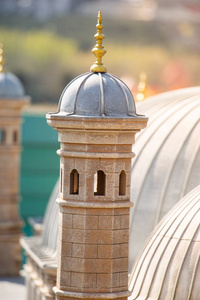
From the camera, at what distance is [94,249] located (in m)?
9.86

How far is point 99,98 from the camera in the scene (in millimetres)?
9680

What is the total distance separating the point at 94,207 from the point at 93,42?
120 ft

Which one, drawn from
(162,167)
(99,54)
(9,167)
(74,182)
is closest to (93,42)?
(9,167)

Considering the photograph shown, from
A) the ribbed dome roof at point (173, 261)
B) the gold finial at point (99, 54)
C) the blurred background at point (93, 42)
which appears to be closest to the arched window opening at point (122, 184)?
the gold finial at point (99, 54)

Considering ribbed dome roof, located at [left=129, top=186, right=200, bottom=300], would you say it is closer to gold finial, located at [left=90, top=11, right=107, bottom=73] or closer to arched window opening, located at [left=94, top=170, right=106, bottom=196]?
arched window opening, located at [left=94, top=170, right=106, bottom=196]

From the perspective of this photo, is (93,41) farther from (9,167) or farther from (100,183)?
(100,183)

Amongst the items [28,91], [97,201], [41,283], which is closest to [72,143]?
[97,201]

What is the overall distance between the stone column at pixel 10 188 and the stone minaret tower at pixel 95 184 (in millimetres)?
14522

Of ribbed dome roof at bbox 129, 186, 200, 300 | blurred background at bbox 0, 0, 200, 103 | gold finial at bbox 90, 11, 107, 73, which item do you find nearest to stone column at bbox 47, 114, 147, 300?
gold finial at bbox 90, 11, 107, 73

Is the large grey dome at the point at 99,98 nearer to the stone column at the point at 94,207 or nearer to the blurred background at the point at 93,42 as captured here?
the stone column at the point at 94,207

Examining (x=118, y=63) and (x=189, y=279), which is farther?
(x=118, y=63)

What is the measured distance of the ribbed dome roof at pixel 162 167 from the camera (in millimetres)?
14367

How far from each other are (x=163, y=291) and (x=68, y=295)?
4.61 feet

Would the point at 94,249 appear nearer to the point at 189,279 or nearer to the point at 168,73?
the point at 189,279
